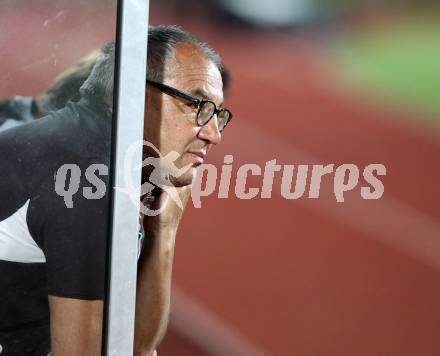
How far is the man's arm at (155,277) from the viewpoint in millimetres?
1337

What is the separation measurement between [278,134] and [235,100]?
100 cm

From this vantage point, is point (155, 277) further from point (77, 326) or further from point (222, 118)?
point (222, 118)

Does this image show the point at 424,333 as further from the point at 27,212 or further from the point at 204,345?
the point at 27,212

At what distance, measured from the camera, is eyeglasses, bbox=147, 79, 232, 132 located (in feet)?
4.28

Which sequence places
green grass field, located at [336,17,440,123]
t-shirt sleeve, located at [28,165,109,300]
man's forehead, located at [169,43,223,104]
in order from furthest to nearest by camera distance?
green grass field, located at [336,17,440,123] < man's forehead, located at [169,43,223,104] < t-shirt sleeve, located at [28,165,109,300]

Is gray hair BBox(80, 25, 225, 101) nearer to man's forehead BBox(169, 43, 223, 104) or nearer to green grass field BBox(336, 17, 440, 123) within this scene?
man's forehead BBox(169, 43, 223, 104)

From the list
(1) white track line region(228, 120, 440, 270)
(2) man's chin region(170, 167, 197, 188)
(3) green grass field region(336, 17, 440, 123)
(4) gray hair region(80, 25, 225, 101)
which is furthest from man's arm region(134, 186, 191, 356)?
(3) green grass field region(336, 17, 440, 123)

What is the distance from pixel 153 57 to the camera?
1294 millimetres

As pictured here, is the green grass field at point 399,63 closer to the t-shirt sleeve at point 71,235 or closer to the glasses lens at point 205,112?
the glasses lens at point 205,112

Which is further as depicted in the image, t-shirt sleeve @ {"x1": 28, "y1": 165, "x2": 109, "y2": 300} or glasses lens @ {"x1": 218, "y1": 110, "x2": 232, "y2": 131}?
glasses lens @ {"x1": 218, "y1": 110, "x2": 232, "y2": 131}

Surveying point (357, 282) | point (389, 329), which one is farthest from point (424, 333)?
point (357, 282)

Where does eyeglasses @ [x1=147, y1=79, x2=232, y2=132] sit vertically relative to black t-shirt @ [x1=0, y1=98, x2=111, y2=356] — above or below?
above


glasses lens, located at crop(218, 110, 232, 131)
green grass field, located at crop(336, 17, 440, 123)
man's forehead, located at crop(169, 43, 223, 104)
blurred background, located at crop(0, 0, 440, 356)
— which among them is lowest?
blurred background, located at crop(0, 0, 440, 356)

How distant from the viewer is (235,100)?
23.3 ft
